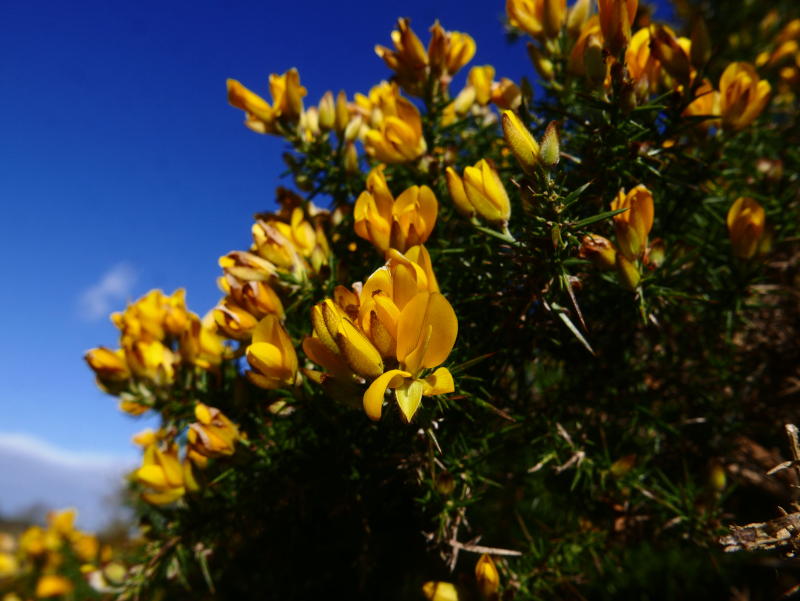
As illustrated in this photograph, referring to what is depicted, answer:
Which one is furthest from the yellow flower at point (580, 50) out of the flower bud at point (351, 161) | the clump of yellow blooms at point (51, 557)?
the clump of yellow blooms at point (51, 557)

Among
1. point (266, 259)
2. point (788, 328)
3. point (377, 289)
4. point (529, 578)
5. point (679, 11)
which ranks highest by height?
point (679, 11)

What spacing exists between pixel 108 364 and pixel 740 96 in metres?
1.34

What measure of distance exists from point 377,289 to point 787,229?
2.87 ft

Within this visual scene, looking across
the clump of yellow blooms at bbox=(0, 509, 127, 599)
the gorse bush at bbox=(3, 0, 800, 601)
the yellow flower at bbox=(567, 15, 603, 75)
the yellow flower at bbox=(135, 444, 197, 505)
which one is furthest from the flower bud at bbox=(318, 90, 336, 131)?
the clump of yellow blooms at bbox=(0, 509, 127, 599)

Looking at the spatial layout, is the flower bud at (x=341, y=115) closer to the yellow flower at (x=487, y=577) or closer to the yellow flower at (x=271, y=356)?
the yellow flower at (x=271, y=356)

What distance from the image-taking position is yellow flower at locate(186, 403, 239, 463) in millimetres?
684

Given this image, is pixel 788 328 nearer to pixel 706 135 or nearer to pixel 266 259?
pixel 706 135

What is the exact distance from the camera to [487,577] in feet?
2.19

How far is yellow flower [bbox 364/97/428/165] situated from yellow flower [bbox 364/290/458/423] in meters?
0.43

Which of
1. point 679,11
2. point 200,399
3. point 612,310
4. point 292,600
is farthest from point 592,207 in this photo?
point 679,11

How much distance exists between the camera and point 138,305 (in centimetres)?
99

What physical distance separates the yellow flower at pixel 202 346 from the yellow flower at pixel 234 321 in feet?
0.63

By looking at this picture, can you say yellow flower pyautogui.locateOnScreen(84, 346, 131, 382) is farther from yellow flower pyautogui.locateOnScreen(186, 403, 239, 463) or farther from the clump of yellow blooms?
the clump of yellow blooms

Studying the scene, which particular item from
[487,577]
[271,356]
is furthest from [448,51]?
[487,577]
